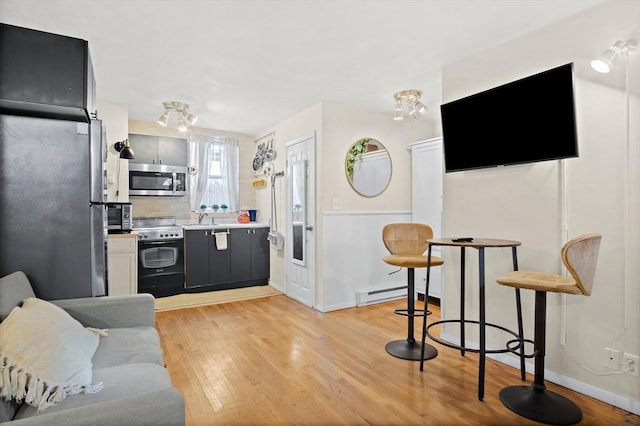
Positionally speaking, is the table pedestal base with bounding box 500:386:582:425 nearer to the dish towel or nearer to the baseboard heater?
the baseboard heater

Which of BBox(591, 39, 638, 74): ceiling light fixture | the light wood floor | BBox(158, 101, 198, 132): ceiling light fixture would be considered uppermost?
BBox(158, 101, 198, 132): ceiling light fixture

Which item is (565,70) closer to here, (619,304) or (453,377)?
(619,304)

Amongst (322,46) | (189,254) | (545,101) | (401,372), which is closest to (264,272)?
(189,254)

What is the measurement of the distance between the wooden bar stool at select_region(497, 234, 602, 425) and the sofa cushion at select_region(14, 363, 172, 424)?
193 cm

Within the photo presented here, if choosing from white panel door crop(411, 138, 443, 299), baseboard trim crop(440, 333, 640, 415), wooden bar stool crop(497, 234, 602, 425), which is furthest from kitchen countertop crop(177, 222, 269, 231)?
wooden bar stool crop(497, 234, 602, 425)

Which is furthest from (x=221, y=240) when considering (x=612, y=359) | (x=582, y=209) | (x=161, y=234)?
(x=612, y=359)

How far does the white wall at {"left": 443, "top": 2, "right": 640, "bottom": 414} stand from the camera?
207 centimetres

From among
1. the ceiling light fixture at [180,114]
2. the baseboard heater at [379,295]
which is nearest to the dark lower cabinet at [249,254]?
the ceiling light fixture at [180,114]

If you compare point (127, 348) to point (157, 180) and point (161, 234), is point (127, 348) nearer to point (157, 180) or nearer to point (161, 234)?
point (161, 234)

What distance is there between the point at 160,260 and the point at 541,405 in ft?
14.4

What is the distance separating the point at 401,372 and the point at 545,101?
7.02 ft

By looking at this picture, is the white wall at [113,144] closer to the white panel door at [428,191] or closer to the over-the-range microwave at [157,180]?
the over-the-range microwave at [157,180]

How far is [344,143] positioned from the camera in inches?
169

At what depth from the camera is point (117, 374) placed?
4.99ft
